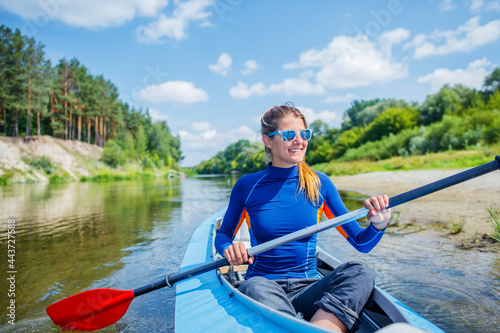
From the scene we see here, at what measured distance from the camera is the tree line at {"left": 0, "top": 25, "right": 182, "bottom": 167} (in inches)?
1255

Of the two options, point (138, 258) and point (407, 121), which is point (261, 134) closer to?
point (138, 258)

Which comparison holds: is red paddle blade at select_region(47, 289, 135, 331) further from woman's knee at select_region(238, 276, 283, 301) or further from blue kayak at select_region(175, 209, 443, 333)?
woman's knee at select_region(238, 276, 283, 301)

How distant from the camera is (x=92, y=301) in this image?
297cm

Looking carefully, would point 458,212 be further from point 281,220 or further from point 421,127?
point 421,127

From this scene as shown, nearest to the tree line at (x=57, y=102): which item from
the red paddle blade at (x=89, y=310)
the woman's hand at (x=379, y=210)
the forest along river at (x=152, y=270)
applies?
the forest along river at (x=152, y=270)

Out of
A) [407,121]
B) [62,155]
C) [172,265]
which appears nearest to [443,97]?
[407,121]

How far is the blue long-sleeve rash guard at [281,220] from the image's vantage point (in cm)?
220

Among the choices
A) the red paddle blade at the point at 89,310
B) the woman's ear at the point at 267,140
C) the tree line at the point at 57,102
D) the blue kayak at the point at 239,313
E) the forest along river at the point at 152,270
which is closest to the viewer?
the blue kayak at the point at 239,313

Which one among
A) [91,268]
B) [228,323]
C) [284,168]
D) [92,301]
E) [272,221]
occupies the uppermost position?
[284,168]

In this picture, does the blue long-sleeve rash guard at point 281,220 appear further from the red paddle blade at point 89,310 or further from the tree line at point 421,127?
the tree line at point 421,127

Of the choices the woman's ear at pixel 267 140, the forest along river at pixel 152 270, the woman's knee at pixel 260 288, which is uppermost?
the woman's ear at pixel 267 140

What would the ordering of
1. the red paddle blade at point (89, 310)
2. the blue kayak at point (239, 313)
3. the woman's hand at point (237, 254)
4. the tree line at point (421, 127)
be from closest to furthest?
the blue kayak at point (239, 313)
the woman's hand at point (237, 254)
the red paddle blade at point (89, 310)
the tree line at point (421, 127)

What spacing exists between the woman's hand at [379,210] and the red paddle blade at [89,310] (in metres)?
2.31

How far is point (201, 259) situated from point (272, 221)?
6.25 ft
